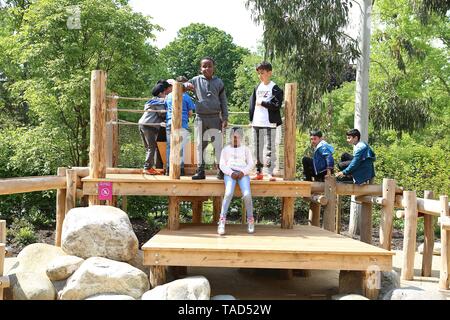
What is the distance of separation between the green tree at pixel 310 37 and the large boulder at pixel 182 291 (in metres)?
10.3

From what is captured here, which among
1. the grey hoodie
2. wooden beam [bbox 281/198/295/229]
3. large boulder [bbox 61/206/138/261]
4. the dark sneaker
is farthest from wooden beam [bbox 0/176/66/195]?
wooden beam [bbox 281/198/295/229]

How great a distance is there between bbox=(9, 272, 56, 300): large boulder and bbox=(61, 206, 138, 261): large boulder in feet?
1.78

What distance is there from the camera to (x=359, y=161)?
967 centimetres

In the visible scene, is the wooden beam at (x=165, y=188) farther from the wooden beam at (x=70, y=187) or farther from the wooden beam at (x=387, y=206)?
the wooden beam at (x=387, y=206)

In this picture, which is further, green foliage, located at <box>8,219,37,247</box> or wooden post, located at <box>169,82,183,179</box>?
green foliage, located at <box>8,219,37,247</box>

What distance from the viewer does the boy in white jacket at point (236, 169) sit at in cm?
748

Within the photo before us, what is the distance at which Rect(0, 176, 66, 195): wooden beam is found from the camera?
25.5 feet

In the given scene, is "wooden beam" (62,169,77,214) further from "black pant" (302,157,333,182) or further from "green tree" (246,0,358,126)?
"green tree" (246,0,358,126)

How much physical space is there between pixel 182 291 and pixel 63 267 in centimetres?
169

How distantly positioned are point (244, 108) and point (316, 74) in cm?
1386

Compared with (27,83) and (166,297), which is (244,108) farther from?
(166,297)

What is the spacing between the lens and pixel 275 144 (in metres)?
8.35

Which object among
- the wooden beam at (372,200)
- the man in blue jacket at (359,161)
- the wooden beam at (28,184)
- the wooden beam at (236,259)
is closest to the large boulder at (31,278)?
the wooden beam at (28,184)

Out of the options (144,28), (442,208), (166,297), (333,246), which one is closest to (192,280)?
(166,297)
